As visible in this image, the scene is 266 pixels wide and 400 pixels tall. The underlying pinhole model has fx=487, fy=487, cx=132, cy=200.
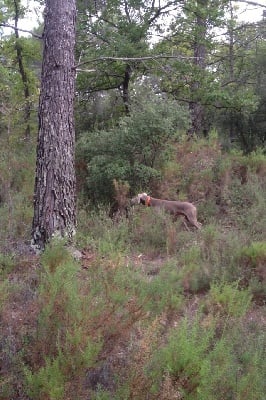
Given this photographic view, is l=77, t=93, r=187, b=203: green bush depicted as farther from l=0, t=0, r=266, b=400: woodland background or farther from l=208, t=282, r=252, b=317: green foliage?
l=208, t=282, r=252, b=317: green foliage

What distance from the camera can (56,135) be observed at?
6.75m

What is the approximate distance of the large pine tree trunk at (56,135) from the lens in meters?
6.67

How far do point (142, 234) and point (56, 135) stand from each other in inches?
92.5

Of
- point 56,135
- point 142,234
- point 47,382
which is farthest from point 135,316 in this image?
point 142,234

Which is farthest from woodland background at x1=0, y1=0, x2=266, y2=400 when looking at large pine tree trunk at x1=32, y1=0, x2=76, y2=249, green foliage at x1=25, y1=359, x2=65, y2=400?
large pine tree trunk at x1=32, y1=0, x2=76, y2=249

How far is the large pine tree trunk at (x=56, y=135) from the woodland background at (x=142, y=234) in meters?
0.39

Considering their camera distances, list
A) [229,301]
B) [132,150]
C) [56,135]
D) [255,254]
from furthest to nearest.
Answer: [132,150] < [56,135] < [255,254] < [229,301]

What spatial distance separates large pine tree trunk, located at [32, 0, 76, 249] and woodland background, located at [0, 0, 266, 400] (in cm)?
39

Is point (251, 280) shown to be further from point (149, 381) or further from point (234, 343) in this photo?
point (149, 381)

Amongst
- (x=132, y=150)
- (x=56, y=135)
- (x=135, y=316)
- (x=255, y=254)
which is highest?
(x=56, y=135)

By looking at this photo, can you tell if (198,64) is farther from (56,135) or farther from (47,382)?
(47,382)

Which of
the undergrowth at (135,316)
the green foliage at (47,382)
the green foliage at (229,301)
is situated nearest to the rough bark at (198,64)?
the undergrowth at (135,316)

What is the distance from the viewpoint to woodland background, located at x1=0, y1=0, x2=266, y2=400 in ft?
12.1

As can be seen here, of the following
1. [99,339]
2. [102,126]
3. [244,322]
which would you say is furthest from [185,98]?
[99,339]
